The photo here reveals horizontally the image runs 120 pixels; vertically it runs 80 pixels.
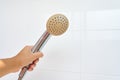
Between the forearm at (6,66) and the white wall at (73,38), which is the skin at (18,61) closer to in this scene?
the forearm at (6,66)

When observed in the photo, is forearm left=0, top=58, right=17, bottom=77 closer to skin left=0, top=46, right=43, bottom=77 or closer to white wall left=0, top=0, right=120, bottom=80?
skin left=0, top=46, right=43, bottom=77

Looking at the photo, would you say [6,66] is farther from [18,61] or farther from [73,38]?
[73,38]

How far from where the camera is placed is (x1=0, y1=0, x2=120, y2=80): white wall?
2.10ft

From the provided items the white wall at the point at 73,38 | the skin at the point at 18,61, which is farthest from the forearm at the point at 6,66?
the white wall at the point at 73,38

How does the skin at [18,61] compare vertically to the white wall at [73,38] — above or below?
below

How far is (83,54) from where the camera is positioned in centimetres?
66

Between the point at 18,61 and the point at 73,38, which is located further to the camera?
the point at 73,38

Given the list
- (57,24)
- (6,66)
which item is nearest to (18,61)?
(6,66)

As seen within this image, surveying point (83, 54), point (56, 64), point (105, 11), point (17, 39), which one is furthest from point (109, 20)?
point (17, 39)

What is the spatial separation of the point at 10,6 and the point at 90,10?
0.36 meters

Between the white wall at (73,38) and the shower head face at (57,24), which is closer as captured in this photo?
the shower head face at (57,24)

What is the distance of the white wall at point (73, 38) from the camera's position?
0.64 meters

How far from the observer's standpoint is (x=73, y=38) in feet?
2.23

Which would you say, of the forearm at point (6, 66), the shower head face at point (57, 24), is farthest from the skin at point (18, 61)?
the shower head face at point (57, 24)
